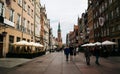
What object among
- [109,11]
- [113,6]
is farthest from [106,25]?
[113,6]

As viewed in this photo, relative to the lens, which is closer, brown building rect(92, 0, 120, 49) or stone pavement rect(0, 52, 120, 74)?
stone pavement rect(0, 52, 120, 74)

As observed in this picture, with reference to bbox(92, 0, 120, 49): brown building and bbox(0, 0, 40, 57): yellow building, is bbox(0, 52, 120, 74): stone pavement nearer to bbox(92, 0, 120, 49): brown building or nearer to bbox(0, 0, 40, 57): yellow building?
bbox(0, 0, 40, 57): yellow building

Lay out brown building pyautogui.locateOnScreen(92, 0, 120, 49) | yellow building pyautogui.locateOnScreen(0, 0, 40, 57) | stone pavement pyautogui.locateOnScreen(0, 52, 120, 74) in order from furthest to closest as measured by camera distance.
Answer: brown building pyautogui.locateOnScreen(92, 0, 120, 49), yellow building pyautogui.locateOnScreen(0, 0, 40, 57), stone pavement pyautogui.locateOnScreen(0, 52, 120, 74)

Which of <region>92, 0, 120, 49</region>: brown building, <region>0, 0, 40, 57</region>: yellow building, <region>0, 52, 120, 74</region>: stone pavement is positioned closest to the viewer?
<region>0, 52, 120, 74</region>: stone pavement

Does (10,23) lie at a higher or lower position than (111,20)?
lower

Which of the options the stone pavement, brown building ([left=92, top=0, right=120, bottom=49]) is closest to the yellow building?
the stone pavement

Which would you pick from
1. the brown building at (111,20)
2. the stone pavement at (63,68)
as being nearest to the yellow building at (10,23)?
the stone pavement at (63,68)

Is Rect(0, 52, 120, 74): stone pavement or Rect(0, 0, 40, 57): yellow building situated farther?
Rect(0, 0, 40, 57): yellow building

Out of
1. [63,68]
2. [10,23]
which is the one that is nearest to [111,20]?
[10,23]

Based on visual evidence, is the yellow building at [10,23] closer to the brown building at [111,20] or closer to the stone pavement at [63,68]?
the stone pavement at [63,68]

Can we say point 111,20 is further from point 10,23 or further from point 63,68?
point 63,68

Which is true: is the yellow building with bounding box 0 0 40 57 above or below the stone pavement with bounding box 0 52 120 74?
above

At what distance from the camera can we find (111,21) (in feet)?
143

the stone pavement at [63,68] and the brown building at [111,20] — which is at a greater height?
the brown building at [111,20]
